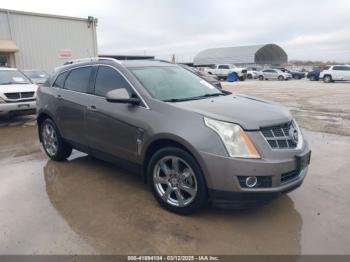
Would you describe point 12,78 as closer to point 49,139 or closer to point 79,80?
point 49,139

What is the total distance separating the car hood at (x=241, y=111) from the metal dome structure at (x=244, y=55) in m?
63.4

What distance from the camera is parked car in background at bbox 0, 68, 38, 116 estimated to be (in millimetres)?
8695

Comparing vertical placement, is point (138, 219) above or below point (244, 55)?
below

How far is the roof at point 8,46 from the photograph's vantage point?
1995 centimetres

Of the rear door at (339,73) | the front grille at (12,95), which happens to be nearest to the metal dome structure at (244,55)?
the rear door at (339,73)

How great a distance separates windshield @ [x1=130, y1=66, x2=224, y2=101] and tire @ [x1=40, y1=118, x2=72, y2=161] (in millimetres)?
2069

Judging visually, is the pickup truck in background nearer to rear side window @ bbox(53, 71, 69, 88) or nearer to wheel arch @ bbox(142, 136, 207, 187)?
rear side window @ bbox(53, 71, 69, 88)

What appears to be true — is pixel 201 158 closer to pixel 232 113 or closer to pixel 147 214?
pixel 232 113

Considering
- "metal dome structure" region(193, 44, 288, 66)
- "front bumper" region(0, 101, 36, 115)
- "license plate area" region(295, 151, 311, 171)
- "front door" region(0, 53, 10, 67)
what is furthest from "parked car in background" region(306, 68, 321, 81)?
"license plate area" region(295, 151, 311, 171)

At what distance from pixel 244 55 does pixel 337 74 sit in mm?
35703

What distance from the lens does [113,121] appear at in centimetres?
409

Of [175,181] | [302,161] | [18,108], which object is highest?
[302,161]

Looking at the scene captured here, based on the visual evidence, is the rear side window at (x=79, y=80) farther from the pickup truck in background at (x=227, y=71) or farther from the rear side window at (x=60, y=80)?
the pickup truck in background at (x=227, y=71)

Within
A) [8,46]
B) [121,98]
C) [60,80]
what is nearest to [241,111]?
[121,98]
